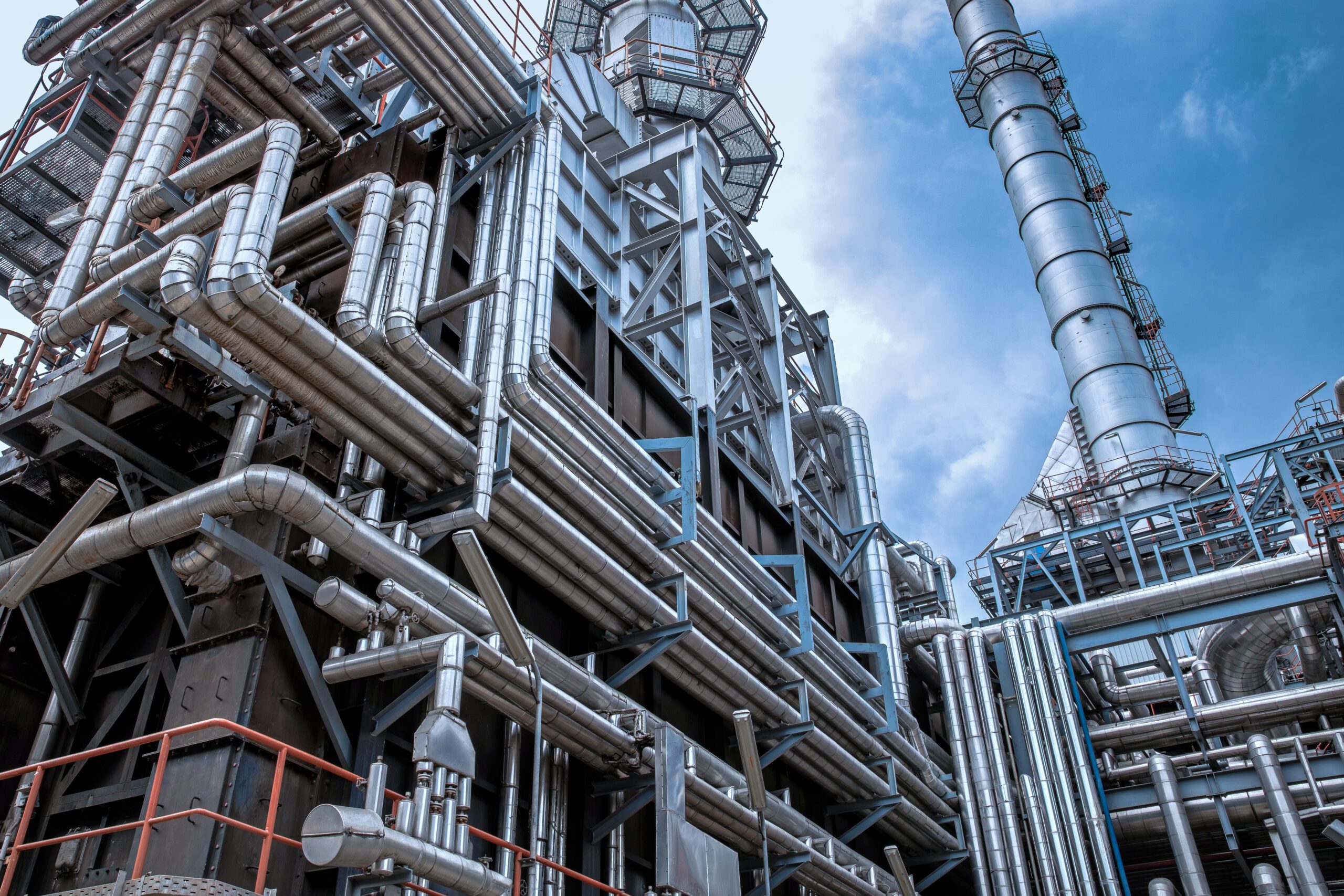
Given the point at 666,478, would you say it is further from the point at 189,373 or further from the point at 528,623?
the point at 189,373

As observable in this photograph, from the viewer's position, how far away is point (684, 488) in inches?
583

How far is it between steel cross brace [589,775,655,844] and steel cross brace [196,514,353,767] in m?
3.45

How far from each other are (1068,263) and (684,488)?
29800 mm

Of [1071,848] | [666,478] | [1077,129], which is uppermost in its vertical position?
[1077,129]

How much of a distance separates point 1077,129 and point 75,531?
1932 inches

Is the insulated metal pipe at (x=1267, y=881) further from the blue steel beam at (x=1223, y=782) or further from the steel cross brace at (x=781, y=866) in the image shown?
the steel cross brace at (x=781, y=866)

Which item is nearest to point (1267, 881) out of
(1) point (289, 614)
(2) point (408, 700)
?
(2) point (408, 700)

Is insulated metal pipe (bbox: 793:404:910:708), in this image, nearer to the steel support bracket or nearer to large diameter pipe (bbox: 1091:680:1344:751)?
the steel support bracket

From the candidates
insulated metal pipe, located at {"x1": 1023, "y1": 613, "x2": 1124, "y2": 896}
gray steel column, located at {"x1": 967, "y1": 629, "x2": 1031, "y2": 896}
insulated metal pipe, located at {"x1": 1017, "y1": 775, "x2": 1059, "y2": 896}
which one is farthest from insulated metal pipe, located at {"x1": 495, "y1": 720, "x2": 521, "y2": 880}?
insulated metal pipe, located at {"x1": 1023, "y1": 613, "x2": 1124, "y2": 896}

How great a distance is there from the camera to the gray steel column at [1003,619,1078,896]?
58.9 feet

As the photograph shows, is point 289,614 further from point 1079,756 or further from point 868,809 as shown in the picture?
point 1079,756

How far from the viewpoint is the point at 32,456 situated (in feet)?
38.4

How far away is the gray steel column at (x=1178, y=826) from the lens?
17.5 meters

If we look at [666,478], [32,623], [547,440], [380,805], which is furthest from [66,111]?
[380,805]
